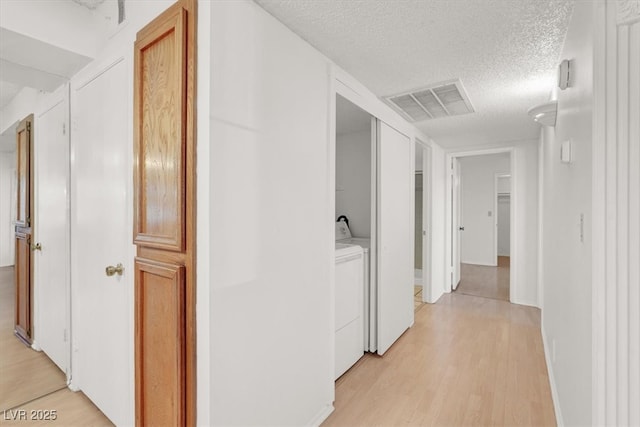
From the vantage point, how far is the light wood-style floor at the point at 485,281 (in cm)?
474

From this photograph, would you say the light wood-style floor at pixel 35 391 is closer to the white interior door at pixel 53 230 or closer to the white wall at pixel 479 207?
the white interior door at pixel 53 230

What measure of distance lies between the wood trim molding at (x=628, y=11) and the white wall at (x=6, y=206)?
21.9 feet

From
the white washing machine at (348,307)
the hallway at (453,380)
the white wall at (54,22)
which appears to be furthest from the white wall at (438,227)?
the white wall at (54,22)

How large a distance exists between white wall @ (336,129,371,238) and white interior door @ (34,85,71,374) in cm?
259

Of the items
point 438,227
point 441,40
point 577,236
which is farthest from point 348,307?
point 438,227

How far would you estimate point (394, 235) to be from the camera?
2.97 metres

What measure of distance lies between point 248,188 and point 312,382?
123cm

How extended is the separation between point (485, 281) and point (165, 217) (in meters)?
5.74

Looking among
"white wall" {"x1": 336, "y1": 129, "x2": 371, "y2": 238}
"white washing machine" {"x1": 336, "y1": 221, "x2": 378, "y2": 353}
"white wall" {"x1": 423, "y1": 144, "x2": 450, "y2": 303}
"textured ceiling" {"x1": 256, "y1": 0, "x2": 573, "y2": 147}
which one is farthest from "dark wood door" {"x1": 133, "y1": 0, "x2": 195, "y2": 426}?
"white wall" {"x1": 423, "y1": 144, "x2": 450, "y2": 303}

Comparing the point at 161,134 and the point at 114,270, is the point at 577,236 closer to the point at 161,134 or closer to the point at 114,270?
the point at 161,134

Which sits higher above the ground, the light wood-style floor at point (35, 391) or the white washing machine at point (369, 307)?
the white washing machine at point (369, 307)


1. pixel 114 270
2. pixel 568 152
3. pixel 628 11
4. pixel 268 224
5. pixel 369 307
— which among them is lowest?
pixel 369 307

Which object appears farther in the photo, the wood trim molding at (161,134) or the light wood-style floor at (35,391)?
the light wood-style floor at (35,391)

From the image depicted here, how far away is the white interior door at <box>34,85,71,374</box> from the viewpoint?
6.91 feet
